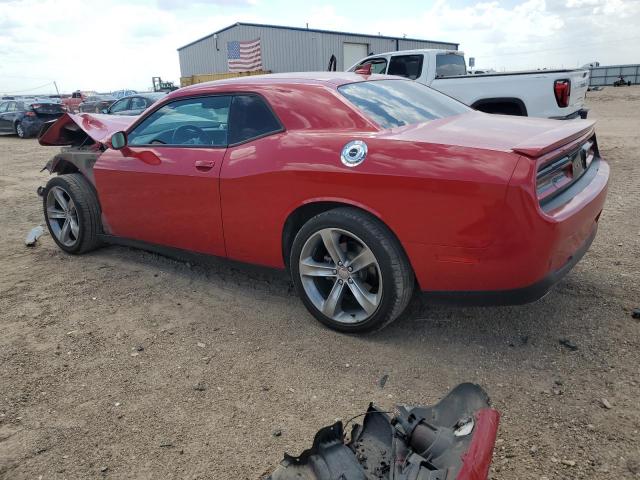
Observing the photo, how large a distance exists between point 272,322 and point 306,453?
5.29 ft

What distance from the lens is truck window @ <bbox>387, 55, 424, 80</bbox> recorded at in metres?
10.0

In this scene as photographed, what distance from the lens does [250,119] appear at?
3451mm

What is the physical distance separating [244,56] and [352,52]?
6.67 metres

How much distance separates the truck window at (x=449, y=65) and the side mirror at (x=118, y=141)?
7.49 meters

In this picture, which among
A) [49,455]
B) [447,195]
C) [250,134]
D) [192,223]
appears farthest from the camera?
[192,223]

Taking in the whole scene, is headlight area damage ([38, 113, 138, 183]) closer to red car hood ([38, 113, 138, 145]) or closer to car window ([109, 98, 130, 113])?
red car hood ([38, 113, 138, 145])

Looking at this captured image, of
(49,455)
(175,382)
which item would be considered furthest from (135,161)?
(49,455)

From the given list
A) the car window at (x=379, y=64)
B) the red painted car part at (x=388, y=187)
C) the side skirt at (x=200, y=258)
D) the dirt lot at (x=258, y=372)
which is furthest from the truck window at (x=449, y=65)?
the side skirt at (x=200, y=258)

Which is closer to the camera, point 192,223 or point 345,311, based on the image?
point 345,311

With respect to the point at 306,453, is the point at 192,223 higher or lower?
higher

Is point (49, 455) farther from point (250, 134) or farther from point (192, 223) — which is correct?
point (250, 134)

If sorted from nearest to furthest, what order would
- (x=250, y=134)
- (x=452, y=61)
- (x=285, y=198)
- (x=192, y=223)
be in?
(x=285, y=198) < (x=250, y=134) < (x=192, y=223) < (x=452, y=61)

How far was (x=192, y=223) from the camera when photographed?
376 cm

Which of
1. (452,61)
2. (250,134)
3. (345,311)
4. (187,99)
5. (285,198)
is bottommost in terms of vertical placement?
(345,311)
